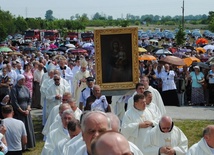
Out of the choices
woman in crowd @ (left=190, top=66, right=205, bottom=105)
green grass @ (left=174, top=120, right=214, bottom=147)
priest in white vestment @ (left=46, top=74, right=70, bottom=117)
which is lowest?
green grass @ (left=174, top=120, right=214, bottom=147)

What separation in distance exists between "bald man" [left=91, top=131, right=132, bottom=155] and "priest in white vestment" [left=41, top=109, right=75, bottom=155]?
151 inches

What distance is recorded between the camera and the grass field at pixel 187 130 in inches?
447

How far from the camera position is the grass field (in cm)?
1135

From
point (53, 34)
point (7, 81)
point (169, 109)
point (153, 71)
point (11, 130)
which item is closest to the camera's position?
point (11, 130)

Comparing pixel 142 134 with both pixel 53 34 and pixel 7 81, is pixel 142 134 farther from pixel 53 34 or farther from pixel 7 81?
pixel 53 34

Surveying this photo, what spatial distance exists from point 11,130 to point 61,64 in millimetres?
7081

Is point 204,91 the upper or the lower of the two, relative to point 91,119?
lower

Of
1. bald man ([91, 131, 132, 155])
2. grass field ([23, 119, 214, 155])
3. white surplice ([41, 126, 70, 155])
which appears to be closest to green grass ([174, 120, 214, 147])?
grass field ([23, 119, 214, 155])

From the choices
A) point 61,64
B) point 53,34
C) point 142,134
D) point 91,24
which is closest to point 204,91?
point 61,64

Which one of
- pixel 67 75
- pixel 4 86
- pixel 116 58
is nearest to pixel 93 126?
pixel 4 86

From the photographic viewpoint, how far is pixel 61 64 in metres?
15.6

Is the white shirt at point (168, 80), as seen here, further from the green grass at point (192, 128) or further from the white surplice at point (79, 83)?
the white surplice at point (79, 83)

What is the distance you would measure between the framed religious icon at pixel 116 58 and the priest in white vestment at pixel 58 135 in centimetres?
605

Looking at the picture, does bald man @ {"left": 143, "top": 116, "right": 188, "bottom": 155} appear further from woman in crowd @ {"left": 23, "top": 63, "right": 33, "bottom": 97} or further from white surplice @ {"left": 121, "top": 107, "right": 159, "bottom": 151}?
woman in crowd @ {"left": 23, "top": 63, "right": 33, "bottom": 97}
